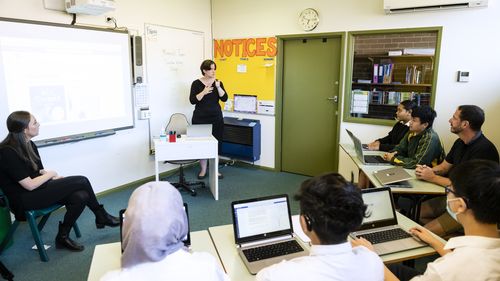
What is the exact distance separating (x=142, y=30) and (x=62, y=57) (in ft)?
3.82

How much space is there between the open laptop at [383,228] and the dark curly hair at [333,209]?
2.09 ft

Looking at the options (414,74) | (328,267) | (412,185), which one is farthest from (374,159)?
(328,267)

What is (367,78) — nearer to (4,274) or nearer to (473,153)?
(473,153)

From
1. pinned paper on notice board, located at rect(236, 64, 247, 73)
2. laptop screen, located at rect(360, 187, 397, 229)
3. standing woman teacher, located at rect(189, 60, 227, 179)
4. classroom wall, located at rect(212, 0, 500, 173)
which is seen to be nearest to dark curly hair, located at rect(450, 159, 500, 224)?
laptop screen, located at rect(360, 187, 397, 229)

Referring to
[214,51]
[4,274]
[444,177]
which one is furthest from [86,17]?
[444,177]

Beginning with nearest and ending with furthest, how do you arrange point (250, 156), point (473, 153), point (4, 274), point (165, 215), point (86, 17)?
→ point (165, 215) → point (4, 274) → point (473, 153) → point (86, 17) → point (250, 156)

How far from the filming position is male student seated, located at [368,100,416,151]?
150 inches

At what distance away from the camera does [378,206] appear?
6.54ft

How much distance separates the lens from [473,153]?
275 cm

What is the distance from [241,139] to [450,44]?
2.94 m

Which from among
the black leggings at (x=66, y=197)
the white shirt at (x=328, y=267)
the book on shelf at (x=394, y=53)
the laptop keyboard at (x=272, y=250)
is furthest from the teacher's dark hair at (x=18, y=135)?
the book on shelf at (x=394, y=53)

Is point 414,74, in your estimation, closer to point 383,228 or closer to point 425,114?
point 425,114

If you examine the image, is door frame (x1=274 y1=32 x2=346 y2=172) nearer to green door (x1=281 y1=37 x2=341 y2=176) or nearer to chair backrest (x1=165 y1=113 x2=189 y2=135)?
green door (x1=281 y1=37 x2=341 y2=176)

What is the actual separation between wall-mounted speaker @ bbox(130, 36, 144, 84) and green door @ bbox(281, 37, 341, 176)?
6.43 ft
